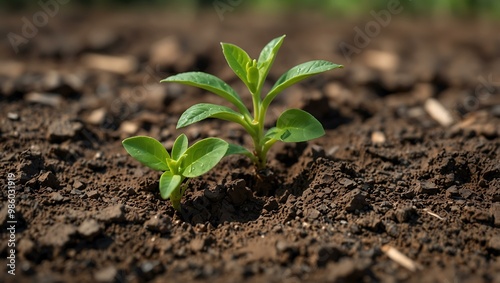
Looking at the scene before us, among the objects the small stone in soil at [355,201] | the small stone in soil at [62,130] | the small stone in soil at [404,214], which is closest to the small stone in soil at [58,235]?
the small stone in soil at [62,130]

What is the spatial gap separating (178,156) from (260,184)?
0.42 metres

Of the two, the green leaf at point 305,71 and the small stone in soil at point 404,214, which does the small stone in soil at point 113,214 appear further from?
the small stone in soil at point 404,214

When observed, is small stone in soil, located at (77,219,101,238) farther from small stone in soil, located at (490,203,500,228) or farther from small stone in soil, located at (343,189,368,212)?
small stone in soil, located at (490,203,500,228)

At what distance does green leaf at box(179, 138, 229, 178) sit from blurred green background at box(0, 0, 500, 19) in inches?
139

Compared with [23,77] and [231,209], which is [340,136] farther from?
[23,77]

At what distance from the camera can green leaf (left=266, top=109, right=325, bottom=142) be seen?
221 cm

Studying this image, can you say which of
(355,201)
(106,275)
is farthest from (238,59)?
(106,275)

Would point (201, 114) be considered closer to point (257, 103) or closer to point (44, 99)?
point (257, 103)

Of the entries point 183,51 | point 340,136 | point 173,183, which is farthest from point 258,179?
point 183,51

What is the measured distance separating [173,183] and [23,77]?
2.15 m

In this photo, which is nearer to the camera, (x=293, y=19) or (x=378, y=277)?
(x=378, y=277)

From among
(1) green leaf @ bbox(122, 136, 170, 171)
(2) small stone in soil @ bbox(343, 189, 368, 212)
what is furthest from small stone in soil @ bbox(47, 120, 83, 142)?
(2) small stone in soil @ bbox(343, 189, 368, 212)

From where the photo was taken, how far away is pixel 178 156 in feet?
7.19

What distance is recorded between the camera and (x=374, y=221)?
210 centimetres
